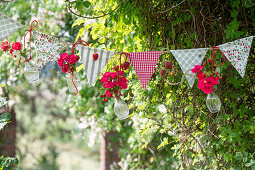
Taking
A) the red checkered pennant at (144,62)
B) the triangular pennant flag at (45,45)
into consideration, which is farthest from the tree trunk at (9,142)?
the red checkered pennant at (144,62)

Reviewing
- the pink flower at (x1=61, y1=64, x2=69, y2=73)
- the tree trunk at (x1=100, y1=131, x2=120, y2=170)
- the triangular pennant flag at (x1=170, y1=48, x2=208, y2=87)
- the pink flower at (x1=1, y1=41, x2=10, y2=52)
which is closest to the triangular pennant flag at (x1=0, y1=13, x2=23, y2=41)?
the pink flower at (x1=1, y1=41, x2=10, y2=52)

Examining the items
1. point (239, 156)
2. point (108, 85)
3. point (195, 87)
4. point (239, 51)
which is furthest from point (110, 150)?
point (239, 51)

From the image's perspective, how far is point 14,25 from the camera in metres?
1.49

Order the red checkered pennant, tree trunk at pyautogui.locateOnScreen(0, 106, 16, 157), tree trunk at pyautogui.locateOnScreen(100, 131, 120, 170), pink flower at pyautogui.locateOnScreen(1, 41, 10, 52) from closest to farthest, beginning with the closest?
1. the red checkered pennant
2. pink flower at pyautogui.locateOnScreen(1, 41, 10, 52)
3. tree trunk at pyautogui.locateOnScreen(100, 131, 120, 170)
4. tree trunk at pyautogui.locateOnScreen(0, 106, 16, 157)

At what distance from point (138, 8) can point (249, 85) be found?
0.79 metres

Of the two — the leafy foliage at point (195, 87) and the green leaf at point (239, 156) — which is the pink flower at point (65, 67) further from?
the green leaf at point (239, 156)

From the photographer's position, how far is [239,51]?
139 cm

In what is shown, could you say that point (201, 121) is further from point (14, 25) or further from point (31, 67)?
point (14, 25)

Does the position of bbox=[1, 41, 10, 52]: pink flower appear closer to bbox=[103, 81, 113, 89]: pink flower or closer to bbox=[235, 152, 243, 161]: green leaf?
bbox=[103, 81, 113, 89]: pink flower

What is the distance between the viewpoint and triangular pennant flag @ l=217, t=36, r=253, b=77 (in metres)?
1.38

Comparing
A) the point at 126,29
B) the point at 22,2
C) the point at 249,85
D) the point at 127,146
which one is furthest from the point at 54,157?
the point at 249,85

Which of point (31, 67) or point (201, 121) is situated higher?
point (31, 67)

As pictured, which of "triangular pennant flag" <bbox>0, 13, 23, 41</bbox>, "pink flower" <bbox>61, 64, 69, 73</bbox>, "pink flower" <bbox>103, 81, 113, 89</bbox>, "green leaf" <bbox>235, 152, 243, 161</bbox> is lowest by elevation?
"green leaf" <bbox>235, 152, 243, 161</bbox>

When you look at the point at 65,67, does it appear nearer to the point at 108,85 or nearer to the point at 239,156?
the point at 108,85
